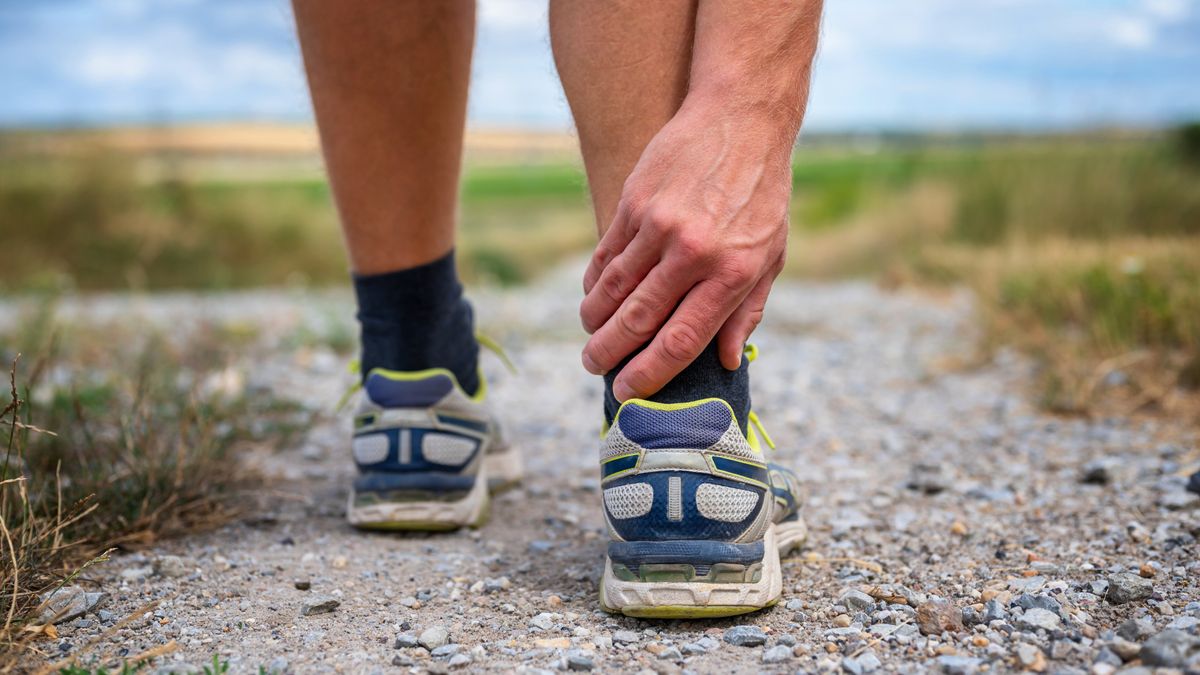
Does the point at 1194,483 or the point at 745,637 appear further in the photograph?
the point at 1194,483

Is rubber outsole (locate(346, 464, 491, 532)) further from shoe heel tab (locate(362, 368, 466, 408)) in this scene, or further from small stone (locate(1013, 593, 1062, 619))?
small stone (locate(1013, 593, 1062, 619))

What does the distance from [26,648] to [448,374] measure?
0.93 metres

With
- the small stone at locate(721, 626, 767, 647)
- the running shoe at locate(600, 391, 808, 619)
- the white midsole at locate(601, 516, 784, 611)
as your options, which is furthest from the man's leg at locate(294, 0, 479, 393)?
the small stone at locate(721, 626, 767, 647)

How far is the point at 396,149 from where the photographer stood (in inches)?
74.6

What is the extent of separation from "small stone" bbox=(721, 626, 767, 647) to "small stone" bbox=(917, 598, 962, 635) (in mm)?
237

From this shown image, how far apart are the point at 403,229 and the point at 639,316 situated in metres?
0.72

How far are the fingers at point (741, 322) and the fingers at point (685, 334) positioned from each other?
0.12 feet

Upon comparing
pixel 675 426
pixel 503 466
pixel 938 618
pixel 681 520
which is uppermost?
pixel 675 426

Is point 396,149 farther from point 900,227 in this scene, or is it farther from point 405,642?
point 900,227

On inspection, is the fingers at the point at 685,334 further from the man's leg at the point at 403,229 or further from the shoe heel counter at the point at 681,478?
the man's leg at the point at 403,229

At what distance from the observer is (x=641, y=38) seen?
1.48 m

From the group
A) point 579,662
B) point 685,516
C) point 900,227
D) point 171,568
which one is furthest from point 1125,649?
point 900,227

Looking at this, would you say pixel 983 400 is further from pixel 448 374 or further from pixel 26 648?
pixel 26 648

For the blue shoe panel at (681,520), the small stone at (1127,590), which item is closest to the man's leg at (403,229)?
the blue shoe panel at (681,520)
